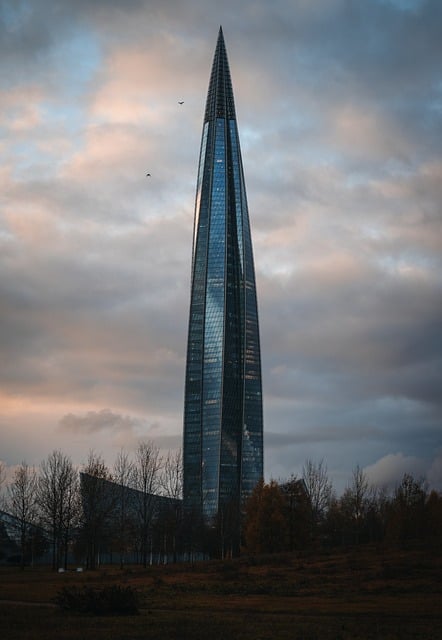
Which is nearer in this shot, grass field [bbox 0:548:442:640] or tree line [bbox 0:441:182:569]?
grass field [bbox 0:548:442:640]

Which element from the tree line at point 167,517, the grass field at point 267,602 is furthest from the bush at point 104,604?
the tree line at point 167,517

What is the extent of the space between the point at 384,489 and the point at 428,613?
13953 cm

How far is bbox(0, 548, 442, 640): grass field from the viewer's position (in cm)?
3130

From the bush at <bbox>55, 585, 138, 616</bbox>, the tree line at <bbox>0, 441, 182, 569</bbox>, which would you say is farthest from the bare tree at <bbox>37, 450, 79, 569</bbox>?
the bush at <bbox>55, 585, 138, 616</bbox>

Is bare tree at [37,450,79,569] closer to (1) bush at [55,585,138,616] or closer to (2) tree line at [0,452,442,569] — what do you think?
(2) tree line at [0,452,442,569]

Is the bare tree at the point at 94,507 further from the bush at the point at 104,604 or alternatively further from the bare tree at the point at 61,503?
the bush at the point at 104,604

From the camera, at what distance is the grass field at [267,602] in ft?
103

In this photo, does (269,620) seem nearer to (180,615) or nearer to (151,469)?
(180,615)

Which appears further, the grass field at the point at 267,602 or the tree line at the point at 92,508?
the tree line at the point at 92,508

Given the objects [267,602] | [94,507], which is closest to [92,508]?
[94,507]

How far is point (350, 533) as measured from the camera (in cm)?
13550

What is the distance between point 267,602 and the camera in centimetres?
4653

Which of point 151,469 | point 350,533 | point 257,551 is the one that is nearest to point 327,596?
point 257,551

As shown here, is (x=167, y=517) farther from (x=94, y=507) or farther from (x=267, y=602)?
(x=267, y=602)
